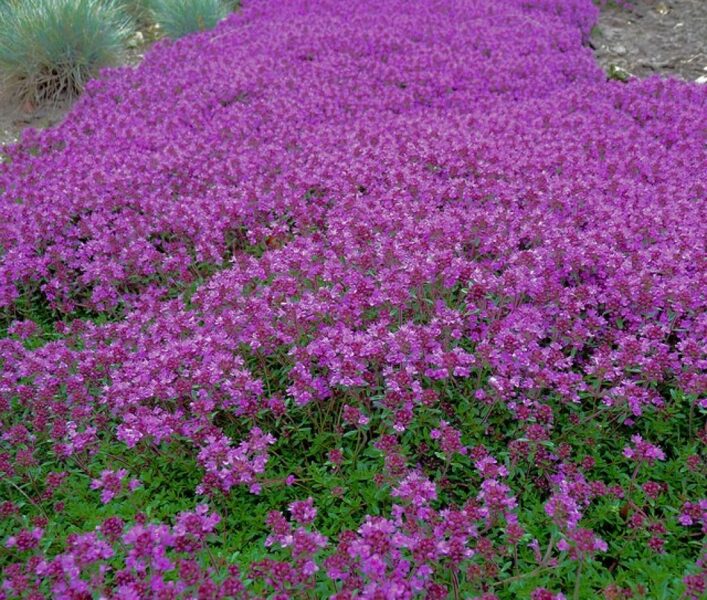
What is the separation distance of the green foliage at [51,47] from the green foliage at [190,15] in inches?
51.3

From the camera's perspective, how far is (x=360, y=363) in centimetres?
349

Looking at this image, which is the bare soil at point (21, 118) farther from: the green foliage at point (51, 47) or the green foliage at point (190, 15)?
the green foliage at point (190, 15)

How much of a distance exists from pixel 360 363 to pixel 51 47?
30.1 ft

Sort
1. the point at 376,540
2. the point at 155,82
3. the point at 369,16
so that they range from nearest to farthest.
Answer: the point at 376,540, the point at 155,82, the point at 369,16

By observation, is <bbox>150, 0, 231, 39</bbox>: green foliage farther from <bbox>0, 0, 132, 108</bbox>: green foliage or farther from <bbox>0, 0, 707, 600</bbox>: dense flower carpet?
<bbox>0, 0, 707, 600</bbox>: dense flower carpet

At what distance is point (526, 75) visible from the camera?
844 cm

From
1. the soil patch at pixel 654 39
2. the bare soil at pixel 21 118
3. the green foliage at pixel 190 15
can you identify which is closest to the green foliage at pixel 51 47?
the bare soil at pixel 21 118

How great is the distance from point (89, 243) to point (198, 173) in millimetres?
1249

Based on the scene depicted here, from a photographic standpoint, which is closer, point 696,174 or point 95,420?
point 95,420

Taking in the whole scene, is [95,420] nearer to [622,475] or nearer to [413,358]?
[413,358]

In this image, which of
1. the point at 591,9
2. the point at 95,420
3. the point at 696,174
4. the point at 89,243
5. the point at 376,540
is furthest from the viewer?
the point at 591,9

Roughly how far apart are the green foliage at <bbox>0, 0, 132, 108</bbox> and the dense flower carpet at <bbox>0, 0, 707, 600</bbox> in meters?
4.29

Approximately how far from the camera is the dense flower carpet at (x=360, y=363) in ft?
9.61

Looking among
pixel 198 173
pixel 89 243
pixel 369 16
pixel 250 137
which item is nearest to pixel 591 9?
pixel 369 16
